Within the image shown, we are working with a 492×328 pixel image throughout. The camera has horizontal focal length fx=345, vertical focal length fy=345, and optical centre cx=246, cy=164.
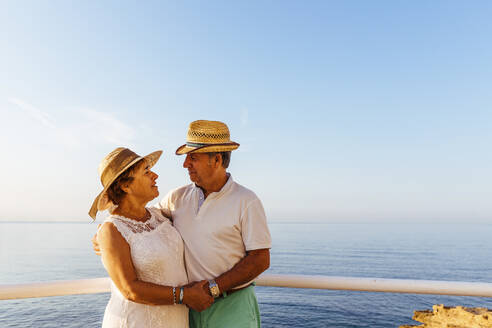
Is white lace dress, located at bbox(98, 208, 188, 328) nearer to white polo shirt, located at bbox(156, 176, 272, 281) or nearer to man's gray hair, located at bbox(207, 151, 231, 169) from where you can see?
white polo shirt, located at bbox(156, 176, 272, 281)

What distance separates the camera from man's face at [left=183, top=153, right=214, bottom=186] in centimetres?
205

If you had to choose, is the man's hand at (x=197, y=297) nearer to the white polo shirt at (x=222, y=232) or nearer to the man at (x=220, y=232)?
the man at (x=220, y=232)

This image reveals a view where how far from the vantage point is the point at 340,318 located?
30047 millimetres

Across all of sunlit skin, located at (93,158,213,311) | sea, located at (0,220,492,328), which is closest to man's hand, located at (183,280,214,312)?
sunlit skin, located at (93,158,213,311)

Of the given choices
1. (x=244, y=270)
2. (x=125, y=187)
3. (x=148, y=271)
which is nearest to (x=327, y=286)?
(x=244, y=270)

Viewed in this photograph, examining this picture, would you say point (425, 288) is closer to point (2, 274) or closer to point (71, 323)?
point (71, 323)

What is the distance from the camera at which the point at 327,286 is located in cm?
211

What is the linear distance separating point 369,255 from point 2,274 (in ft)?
196

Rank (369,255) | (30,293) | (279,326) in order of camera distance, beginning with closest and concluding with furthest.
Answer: (30,293) → (279,326) → (369,255)

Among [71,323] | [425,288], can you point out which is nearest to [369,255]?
Result: [71,323]

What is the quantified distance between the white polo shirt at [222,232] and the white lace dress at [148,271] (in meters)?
0.12

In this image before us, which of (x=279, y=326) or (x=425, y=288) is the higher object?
(x=425, y=288)

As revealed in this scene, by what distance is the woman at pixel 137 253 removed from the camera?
165 cm

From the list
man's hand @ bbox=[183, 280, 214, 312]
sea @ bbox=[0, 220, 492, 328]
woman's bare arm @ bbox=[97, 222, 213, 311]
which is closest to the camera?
woman's bare arm @ bbox=[97, 222, 213, 311]
